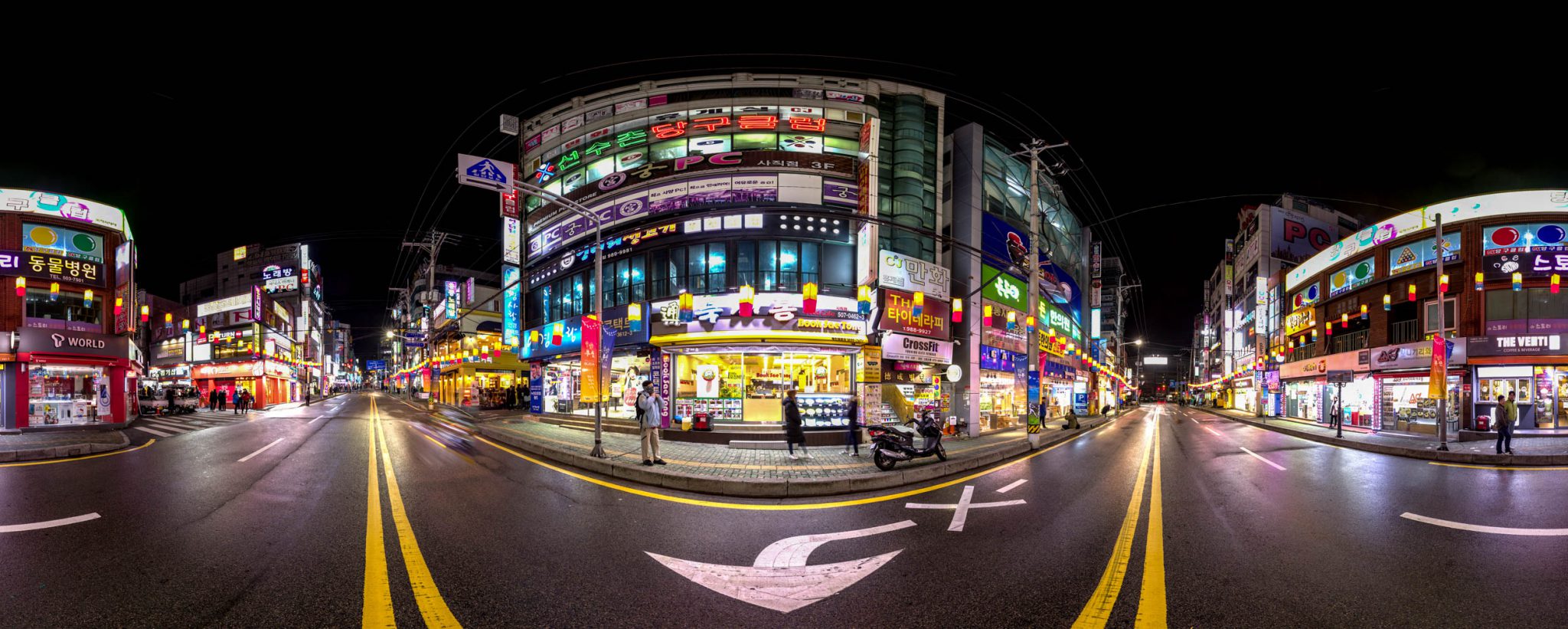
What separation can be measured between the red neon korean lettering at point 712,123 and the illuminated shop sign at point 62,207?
29228 mm

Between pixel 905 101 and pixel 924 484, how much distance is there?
62.3 ft

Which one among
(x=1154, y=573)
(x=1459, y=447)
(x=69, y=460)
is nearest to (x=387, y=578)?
(x=1154, y=573)

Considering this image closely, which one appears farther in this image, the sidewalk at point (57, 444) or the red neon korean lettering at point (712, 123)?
the red neon korean lettering at point (712, 123)

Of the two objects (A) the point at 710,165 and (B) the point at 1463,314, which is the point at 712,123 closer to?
(A) the point at 710,165

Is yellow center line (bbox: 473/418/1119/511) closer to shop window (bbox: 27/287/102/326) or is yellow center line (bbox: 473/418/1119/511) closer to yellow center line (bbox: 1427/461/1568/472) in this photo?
yellow center line (bbox: 1427/461/1568/472)

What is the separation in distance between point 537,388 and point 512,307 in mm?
5403

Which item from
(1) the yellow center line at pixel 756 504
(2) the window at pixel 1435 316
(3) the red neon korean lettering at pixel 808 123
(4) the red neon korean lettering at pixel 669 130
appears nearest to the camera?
(1) the yellow center line at pixel 756 504

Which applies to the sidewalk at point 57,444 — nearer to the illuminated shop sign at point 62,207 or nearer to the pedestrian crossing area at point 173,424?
the pedestrian crossing area at point 173,424

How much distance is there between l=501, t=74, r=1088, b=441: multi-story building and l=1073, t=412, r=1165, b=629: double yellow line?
389 inches

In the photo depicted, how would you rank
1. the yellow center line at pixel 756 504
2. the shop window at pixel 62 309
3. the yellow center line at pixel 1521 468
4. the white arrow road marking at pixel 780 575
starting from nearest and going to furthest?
the white arrow road marking at pixel 780 575 → the yellow center line at pixel 756 504 → the yellow center line at pixel 1521 468 → the shop window at pixel 62 309

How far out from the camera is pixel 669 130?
2406cm

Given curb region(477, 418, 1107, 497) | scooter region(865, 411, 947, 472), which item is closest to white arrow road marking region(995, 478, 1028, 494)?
curb region(477, 418, 1107, 497)

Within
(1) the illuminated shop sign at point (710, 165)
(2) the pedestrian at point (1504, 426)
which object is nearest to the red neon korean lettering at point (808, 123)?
(1) the illuminated shop sign at point (710, 165)

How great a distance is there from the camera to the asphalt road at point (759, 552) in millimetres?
4531
